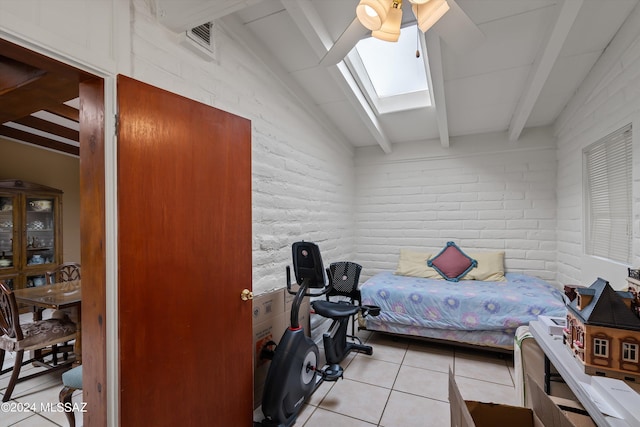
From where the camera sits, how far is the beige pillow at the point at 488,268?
3.38 meters

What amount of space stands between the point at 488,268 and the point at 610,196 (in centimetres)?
150

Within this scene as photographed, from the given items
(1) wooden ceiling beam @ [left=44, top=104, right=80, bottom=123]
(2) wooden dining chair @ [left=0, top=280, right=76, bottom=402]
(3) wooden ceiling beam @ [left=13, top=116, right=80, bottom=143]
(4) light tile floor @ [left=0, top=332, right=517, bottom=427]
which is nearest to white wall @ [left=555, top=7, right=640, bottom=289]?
(4) light tile floor @ [left=0, top=332, right=517, bottom=427]

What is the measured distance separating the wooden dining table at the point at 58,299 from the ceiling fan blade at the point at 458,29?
3184 millimetres

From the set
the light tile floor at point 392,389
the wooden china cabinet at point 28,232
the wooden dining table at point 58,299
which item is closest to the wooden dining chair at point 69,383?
the light tile floor at point 392,389

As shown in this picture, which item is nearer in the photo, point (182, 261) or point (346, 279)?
point (182, 261)

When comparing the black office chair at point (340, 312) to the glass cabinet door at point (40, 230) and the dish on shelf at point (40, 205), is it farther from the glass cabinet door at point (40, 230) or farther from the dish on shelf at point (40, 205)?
the dish on shelf at point (40, 205)

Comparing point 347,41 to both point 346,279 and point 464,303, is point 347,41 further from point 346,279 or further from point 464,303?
point 464,303

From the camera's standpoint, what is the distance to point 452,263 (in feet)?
11.7

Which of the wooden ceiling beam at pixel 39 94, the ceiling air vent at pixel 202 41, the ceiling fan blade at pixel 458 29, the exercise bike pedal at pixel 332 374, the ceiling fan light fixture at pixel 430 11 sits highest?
the ceiling air vent at pixel 202 41

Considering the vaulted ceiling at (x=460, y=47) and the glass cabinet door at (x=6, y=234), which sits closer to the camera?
the vaulted ceiling at (x=460, y=47)

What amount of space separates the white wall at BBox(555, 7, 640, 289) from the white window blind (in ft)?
0.23

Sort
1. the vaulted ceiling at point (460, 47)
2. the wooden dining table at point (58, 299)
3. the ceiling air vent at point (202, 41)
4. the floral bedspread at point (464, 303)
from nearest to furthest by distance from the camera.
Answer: the vaulted ceiling at point (460, 47)
the ceiling air vent at point (202, 41)
the wooden dining table at point (58, 299)
the floral bedspread at point (464, 303)

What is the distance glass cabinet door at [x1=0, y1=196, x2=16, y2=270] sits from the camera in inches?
158

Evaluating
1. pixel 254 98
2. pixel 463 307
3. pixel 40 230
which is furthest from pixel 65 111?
pixel 463 307
